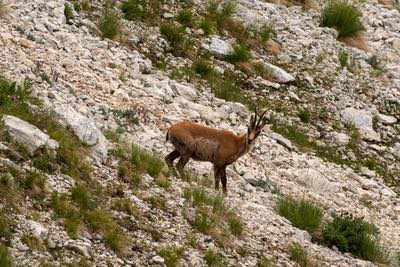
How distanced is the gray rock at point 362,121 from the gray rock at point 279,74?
1486 millimetres

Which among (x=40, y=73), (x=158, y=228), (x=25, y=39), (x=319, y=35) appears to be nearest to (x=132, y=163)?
(x=158, y=228)

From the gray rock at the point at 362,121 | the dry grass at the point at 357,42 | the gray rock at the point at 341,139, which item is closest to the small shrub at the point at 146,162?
the gray rock at the point at 341,139

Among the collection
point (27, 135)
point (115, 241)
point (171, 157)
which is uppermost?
point (27, 135)

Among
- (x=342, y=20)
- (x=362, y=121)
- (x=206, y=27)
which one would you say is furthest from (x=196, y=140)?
(x=342, y=20)

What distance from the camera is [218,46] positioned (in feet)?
62.3

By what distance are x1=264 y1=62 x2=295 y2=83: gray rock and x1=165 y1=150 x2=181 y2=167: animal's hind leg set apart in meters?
5.75

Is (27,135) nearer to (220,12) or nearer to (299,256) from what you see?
(299,256)

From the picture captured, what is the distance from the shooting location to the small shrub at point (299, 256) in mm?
12028

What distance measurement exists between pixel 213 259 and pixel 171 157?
3.12 meters

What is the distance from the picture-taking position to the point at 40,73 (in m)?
13.8

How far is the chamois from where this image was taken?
44.7 ft

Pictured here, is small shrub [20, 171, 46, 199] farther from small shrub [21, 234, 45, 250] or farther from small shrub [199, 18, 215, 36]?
small shrub [199, 18, 215, 36]

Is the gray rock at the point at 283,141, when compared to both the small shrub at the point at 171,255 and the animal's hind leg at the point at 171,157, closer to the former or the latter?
the animal's hind leg at the point at 171,157

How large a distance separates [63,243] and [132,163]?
2946mm
